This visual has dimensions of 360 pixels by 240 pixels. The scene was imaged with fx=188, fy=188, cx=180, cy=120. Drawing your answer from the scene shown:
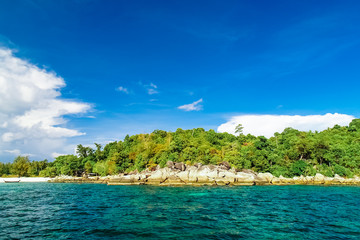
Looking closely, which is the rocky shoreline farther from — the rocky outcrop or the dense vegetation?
the dense vegetation

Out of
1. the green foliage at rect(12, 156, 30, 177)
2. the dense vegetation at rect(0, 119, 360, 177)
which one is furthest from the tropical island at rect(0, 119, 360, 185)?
the green foliage at rect(12, 156, 30, 177)

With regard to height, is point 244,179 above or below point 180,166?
below

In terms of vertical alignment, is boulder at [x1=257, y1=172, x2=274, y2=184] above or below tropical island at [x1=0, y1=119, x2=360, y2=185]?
below

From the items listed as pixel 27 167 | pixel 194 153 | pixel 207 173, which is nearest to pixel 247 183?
pixel 207 173

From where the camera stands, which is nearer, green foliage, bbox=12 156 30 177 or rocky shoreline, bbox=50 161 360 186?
rocky shoreline, bbox=50 161 360 186

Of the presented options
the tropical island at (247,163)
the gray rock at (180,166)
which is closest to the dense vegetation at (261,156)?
the tropical island at (247,163)

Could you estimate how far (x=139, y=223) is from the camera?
1413 centimetres

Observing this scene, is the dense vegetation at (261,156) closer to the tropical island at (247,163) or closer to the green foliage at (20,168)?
the tropical island at (247,163)

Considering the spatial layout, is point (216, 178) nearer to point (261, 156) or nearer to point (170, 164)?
point (170, 164)

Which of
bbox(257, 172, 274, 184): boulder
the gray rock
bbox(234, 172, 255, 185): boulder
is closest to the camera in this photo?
bbox(234, 172, 255, 185): boulder

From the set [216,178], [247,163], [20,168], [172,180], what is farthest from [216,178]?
[20,168]

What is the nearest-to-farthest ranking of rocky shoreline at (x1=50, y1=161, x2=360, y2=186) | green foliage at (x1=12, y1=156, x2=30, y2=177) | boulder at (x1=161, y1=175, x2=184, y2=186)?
1. rocky shoreline at (x1=50, y1=161, x2=360, y2=186)
2. boulder at (x1=161, y1=175, x2=184, y2=186)
3. green foliage at (x1=12, y1=156, x2=30, y2=177)

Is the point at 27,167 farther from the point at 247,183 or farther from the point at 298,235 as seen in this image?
the point at 298,235

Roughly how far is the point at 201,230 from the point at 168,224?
2.64 meters
